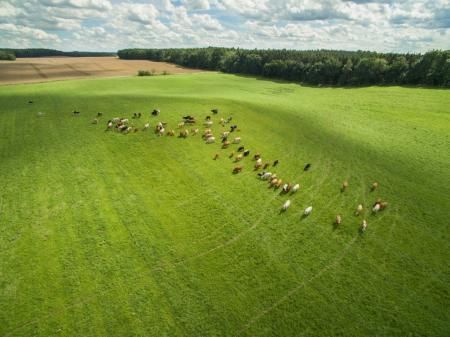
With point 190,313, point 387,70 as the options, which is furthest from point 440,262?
point 387,70

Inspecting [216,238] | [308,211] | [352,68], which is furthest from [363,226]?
[352,68]

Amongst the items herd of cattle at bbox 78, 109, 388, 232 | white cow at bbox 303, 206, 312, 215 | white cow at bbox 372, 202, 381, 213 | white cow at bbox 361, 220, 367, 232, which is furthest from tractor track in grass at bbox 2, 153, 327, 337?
white cow at bbox 372, 202, 381, 213

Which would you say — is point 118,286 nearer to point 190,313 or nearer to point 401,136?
point 190,313

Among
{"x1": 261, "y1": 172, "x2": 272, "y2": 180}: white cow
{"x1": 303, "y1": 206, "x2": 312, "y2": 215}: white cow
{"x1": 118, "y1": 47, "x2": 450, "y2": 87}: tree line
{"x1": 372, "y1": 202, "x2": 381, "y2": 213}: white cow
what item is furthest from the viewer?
{"x1": 118, "y1": 47, "x2": 450, "y2": 87}: tree line

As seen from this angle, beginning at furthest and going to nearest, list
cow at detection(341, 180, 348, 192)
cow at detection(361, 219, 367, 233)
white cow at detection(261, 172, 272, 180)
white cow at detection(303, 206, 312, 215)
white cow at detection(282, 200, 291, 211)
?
white cow at detection(261, 172, 272, 180), cow at detection(341, 180, 348, 192), white cow at detection(282, 200, 291, 211), white cow at detection(303, 206, 312, 215), cow at detection(361, 219, 367, 233)

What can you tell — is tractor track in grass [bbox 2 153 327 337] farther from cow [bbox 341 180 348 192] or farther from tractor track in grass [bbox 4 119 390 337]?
cow [bbox 341 180 348 192]

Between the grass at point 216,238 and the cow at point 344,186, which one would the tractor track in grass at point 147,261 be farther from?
the cow at point 344,186
